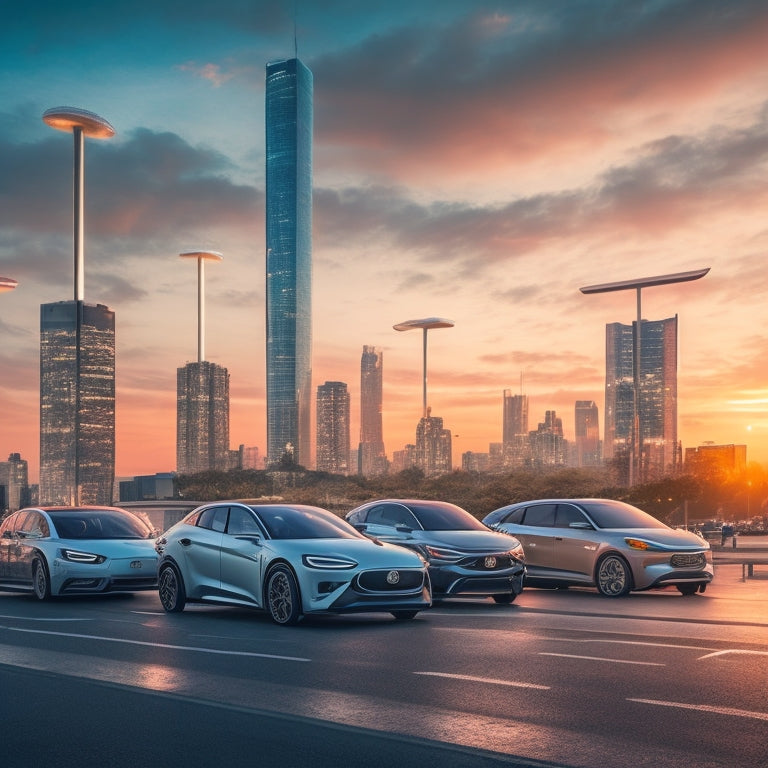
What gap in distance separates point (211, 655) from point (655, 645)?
4.37 metres

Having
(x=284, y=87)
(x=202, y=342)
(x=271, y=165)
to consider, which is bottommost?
(x=202, y=342)

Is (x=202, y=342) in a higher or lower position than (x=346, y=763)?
higher

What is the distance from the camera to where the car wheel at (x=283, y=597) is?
13.6 m

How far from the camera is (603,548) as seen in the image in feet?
59.2

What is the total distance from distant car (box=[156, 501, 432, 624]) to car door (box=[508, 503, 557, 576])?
4.52m

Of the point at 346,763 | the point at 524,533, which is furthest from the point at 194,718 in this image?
the point at 524,533

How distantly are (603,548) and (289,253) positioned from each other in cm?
14853

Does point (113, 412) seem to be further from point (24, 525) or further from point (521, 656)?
point (521, 656)

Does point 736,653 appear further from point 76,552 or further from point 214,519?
point 76,552

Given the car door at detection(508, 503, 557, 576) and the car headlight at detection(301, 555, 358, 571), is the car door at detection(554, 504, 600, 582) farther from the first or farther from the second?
the car headlight at detection(301, 555, 358, 571)

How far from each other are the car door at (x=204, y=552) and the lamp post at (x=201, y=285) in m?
81.9

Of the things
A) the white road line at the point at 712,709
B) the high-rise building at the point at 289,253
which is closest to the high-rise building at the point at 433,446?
the high-rise building at the point at 289,253

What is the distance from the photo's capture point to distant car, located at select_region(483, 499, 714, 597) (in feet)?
57.8

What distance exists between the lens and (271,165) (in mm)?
161875
